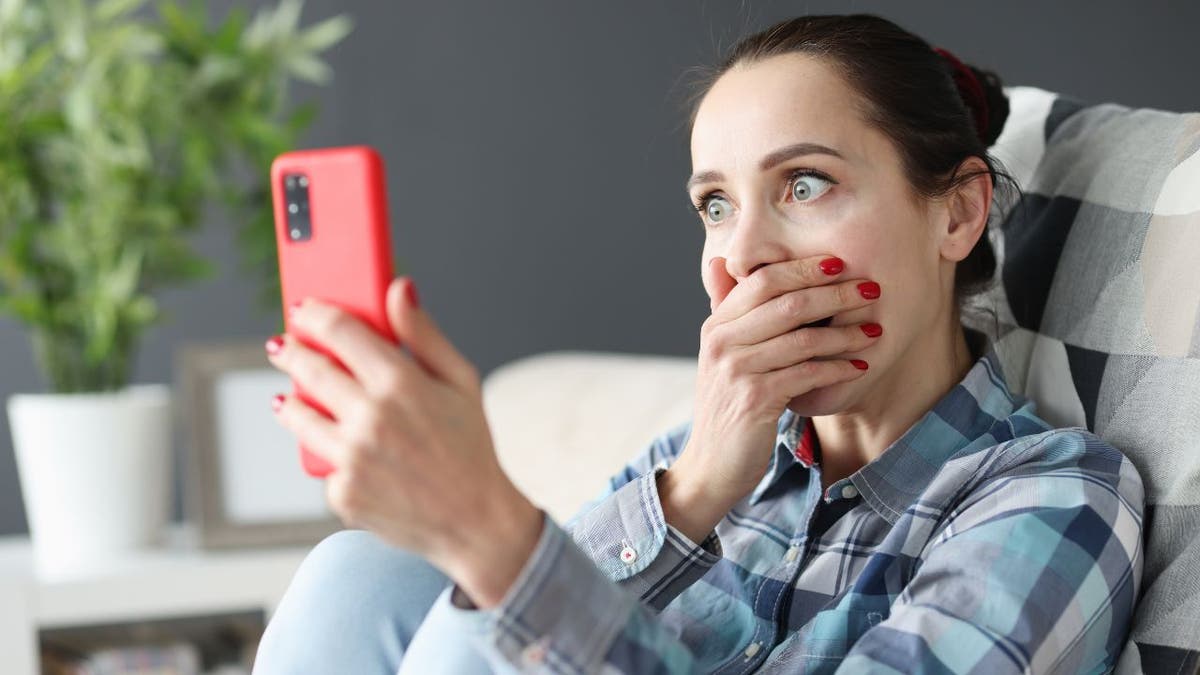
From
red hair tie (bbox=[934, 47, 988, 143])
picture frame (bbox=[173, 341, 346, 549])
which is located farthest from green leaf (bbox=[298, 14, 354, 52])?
red hair tie (bbox=[934, 47, 988, 143])

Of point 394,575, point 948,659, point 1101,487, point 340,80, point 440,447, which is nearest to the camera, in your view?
point 440,447

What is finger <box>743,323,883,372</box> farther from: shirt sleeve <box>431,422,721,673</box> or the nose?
shirt sleeve <box>431,422,721,673</box>

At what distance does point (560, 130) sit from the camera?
2.84 meters

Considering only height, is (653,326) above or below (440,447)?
below

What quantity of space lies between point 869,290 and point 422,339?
0.48m

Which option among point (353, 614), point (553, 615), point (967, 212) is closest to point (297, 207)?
point (553, 615)

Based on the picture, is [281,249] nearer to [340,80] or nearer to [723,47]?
[723,47]

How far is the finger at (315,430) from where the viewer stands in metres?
0.69

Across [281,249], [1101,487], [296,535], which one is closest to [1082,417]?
[1101,487]

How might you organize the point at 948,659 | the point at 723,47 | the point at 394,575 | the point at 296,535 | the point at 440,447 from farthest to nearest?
the point at 296,535
the point at 723,47
the point at 394,575
the point at 948,659
the point at 440,447

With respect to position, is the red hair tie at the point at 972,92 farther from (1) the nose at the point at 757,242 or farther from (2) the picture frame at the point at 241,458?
(2) the picture frame at the point at 241,458

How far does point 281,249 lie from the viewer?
79 cm

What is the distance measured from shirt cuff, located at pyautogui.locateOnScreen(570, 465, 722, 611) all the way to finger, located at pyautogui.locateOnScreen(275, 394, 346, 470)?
1.39 ft

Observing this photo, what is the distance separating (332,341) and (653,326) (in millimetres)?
2219
